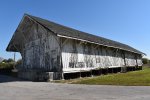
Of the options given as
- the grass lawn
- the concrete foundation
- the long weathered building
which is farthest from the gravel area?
the long weathered building

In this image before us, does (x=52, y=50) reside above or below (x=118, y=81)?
above

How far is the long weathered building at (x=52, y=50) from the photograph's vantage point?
2133 cm

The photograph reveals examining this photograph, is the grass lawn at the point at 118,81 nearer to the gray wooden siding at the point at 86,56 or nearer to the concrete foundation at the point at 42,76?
the concrete foundation at the point at 42,76

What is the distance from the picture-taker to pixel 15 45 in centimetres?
2942

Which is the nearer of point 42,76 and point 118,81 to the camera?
point 118,81

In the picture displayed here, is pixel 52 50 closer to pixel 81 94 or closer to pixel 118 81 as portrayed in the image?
pixel 118 81

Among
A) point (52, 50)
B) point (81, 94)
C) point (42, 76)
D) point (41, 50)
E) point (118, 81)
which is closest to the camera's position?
point (81, 94)

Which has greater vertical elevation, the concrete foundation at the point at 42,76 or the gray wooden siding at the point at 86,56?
the gray wooden siding at the point at 86,56

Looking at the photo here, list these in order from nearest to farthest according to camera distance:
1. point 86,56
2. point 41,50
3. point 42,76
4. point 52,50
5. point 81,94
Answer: point 81,94
point 42,76
point 52,50
point 41,50
point 86,56

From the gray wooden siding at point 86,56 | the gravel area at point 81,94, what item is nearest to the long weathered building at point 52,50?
the gray wooden siding at point 86,56

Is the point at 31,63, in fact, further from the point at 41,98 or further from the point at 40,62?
the point at 41,98

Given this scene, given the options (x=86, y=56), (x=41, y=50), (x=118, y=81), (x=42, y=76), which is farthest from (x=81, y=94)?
(x=86, y=56)

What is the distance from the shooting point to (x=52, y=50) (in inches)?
880

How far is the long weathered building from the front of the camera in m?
21.3
